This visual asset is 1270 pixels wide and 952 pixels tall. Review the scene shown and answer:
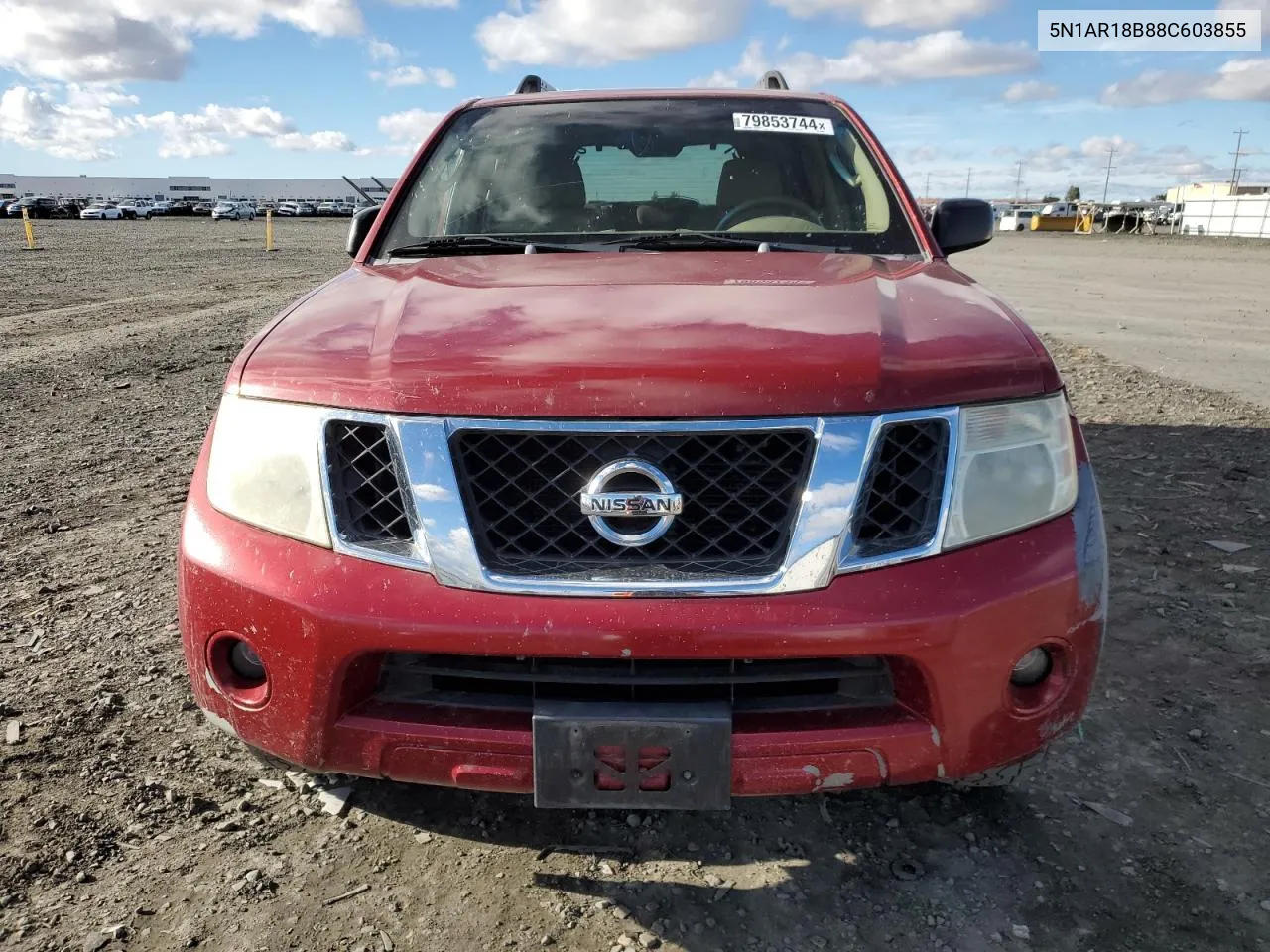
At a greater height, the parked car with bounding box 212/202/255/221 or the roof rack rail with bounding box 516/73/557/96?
the roof rack rail with bounding box 516/73/557/96

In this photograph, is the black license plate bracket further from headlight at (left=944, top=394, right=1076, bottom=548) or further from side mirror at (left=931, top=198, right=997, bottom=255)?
side mirror at (left=931, top=198, right=997, bottom=255)

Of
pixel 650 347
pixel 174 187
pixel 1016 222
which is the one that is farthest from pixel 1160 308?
pixel 174 187

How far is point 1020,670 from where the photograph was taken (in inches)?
74.4

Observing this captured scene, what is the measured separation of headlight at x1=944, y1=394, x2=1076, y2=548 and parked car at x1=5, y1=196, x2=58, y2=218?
6853 cm

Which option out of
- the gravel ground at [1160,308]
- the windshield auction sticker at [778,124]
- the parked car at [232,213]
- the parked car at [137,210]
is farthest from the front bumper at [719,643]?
the parked car at [137,210]

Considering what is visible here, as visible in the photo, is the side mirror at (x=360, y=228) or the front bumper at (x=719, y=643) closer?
the front bumper at (x=719, y=643)

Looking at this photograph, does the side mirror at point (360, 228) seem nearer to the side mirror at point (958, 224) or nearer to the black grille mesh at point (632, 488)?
the black grille mesh at point (632, 488)

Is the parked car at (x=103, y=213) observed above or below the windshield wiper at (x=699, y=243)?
below

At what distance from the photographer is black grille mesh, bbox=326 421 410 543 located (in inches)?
72.6

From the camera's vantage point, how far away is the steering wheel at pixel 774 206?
3.18 metres

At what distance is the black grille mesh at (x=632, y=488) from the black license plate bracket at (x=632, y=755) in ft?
0.85

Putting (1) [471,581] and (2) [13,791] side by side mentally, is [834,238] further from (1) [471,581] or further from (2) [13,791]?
(2) [13,791]

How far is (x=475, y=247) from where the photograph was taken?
2.87m

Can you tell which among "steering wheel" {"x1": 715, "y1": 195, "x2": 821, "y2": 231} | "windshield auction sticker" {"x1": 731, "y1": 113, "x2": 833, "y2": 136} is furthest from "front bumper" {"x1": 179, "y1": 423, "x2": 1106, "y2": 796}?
"windshield auction sticker" {"x1": 731, "y1": 113, "x2": 833, "y2": 136}
